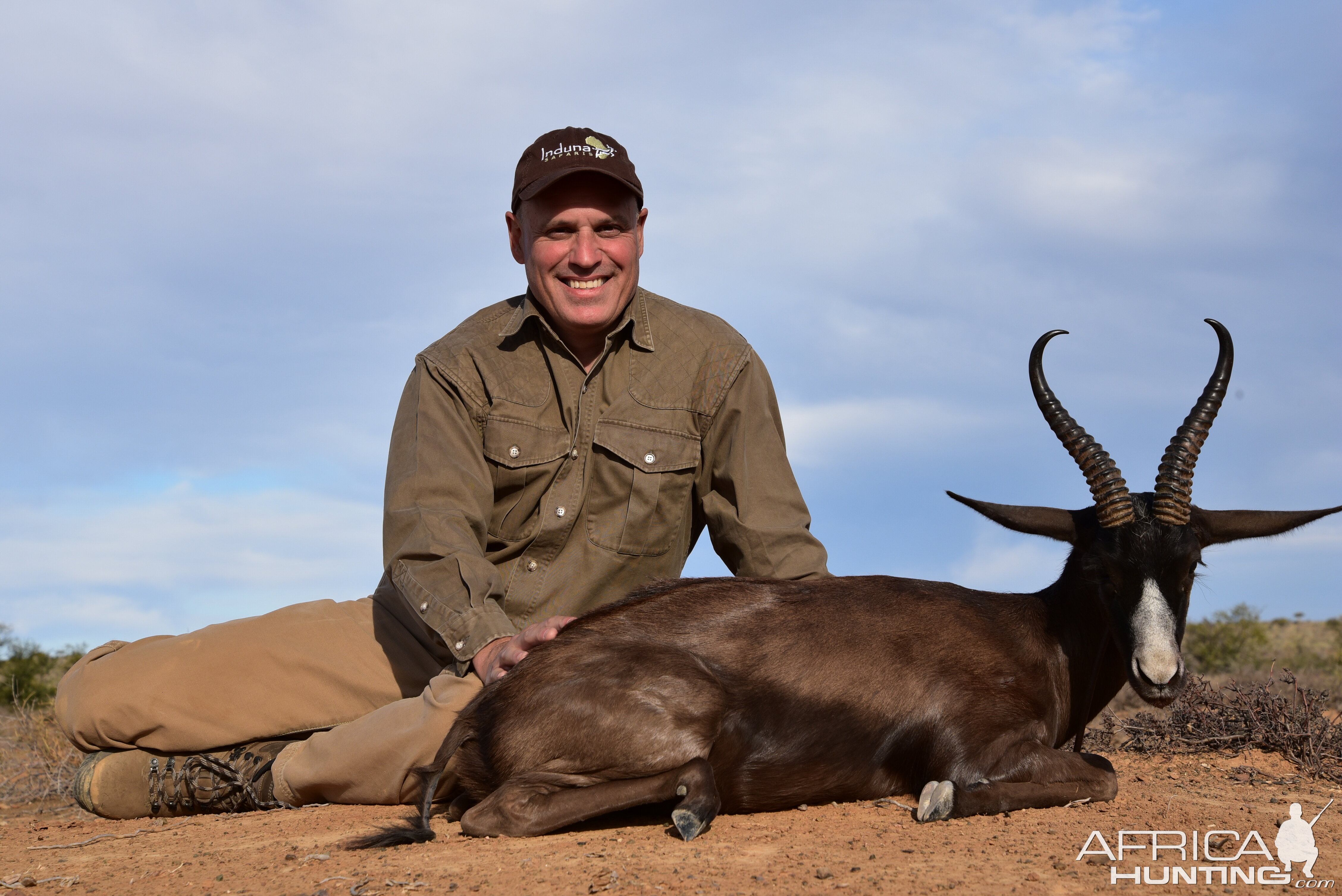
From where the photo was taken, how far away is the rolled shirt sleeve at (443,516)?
5.24 metres

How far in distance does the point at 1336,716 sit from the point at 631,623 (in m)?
5.28

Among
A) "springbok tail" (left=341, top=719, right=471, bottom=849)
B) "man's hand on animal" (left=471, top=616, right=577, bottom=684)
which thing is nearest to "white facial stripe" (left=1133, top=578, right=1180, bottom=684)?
"man's hand on animal" (left=471, top=616, right=577, bottom=684)

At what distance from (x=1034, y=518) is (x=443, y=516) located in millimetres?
2953

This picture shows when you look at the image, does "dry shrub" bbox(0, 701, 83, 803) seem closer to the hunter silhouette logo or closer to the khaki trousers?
the khaki trousers

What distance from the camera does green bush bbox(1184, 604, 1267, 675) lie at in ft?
48.0

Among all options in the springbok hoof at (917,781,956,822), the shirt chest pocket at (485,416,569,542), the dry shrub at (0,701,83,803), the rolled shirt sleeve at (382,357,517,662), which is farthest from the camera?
the dry shrub at (0,701,83,803)

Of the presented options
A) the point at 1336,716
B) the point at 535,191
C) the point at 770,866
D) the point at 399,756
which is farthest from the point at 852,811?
the point at 1336,716

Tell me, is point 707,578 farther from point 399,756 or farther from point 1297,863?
point 1297,863

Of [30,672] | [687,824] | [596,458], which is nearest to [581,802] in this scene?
[687,824]

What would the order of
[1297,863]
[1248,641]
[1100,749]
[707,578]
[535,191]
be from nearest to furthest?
[1297,863] → [707,578] → [535,191] → [1100,749] → [1248,641]

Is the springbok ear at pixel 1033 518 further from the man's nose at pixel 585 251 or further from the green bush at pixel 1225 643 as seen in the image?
the green bush at pixel 1225 643

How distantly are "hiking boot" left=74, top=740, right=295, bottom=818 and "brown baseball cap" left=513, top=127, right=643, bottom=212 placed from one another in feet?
11.1

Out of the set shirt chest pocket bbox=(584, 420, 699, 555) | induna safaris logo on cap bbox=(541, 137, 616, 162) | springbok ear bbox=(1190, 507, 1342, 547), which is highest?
induna safaris logo on cap bbox=(541, 137, 616, 162)

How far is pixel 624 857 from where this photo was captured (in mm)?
3939
